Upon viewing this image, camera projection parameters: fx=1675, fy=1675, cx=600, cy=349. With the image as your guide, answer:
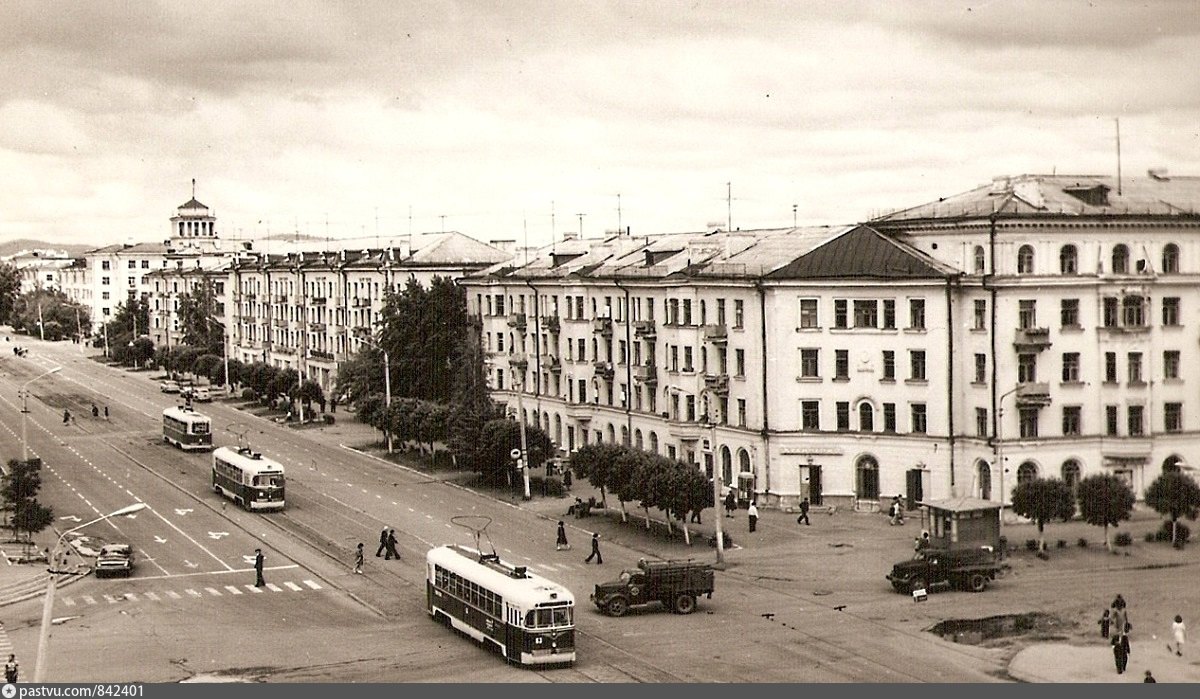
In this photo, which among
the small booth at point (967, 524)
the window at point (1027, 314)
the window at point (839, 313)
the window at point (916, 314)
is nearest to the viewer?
the small booth at point (967, 524)

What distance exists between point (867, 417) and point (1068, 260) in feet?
38.8

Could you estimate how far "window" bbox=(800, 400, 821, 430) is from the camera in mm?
71438

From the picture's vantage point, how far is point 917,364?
226ft

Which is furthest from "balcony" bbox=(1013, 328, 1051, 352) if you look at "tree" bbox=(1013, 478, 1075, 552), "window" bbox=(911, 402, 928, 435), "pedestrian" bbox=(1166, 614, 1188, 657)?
"pedestrian" bbox=(1166, 614, 1188, 657)

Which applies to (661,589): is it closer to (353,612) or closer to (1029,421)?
(353,612)

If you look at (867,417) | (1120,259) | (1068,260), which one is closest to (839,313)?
(867,417)

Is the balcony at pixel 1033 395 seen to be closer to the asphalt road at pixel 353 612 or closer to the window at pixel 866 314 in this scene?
the window at pixel 866 314

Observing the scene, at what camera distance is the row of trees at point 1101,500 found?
54.8 meters

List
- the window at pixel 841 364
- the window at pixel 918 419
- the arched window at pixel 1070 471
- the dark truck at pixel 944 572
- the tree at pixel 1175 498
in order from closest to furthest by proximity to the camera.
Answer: the dark truck at pixel 944 572 < the tree at pixel 1175 498 < the arched window at pixel 1070 471 < the window at pixel 918 419 < the window at pixel 841 364

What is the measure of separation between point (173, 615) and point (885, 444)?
30.5m

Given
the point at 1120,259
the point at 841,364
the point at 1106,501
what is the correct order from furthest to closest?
the point at 841,364
the point at 1120,259
the point at 1106,501

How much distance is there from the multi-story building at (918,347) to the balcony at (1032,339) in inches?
3.2

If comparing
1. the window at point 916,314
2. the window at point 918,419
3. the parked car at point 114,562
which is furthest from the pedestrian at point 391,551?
the window at point 916,314
